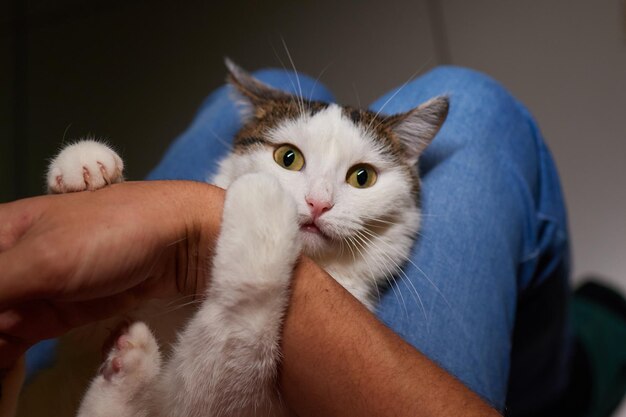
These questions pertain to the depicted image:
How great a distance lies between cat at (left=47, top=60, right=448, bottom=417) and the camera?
2.02 feet

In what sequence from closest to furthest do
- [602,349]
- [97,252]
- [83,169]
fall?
[97,252] → [83,169] → [602,349]

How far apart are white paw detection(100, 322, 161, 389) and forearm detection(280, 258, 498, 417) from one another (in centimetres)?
19

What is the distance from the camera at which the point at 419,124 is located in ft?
3.18

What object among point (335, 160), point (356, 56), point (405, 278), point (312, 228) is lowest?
point (405, 278)

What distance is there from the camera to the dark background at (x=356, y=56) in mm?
1788

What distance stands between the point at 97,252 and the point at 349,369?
34cm

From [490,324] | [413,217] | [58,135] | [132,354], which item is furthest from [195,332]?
[58,135]

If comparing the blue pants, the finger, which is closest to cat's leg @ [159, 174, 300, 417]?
the finger

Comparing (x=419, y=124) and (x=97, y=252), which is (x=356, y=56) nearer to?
(x=419, y=124)

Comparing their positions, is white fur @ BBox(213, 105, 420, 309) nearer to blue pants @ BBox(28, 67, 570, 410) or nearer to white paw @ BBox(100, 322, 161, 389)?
blue pants @ BBox(28, 67, 570, 410)

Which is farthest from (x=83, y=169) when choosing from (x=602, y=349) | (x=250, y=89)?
(x=602, y=349)

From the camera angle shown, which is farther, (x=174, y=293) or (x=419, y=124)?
(x=419, y=124)

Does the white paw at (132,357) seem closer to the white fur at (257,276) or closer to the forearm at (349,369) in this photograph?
the white fur at (257,276)

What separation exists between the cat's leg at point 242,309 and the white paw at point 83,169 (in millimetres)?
173
